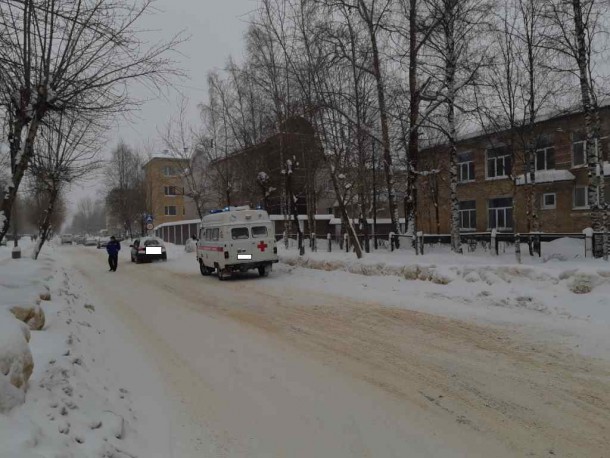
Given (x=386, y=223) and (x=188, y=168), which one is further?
(x=386, y=223)

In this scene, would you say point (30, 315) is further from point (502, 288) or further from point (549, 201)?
point (549, 201)

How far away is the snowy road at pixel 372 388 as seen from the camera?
174 inches

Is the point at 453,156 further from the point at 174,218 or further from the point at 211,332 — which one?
the point at 174,218

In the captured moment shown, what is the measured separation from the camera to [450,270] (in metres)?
13.4

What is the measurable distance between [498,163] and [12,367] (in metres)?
33.9

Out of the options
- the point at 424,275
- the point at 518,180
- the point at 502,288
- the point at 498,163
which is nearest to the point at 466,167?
the point at 498,163

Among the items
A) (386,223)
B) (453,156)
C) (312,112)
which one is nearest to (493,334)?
(453,156)

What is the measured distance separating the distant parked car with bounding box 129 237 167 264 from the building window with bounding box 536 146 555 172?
78.0ft

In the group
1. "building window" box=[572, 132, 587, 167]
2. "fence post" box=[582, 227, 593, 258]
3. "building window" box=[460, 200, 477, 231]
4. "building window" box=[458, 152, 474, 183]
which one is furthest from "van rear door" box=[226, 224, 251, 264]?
"building window" box=[458, 152, 474, 183]

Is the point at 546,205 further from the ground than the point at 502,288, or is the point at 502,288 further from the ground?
the point at 546,205

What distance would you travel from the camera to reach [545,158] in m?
31.4

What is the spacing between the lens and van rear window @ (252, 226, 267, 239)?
19125 millimetres

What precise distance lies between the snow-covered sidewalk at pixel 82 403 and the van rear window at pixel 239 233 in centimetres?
1102

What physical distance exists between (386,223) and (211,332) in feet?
125
